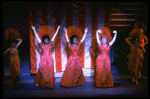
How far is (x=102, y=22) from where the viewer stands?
4.35 metres

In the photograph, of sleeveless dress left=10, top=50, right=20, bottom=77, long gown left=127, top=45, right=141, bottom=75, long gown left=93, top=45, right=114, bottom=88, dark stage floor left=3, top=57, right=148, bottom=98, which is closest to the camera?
dark stage floor left=3, top=57, right=148, bottom=98

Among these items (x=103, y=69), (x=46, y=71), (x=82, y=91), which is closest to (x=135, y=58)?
(x=103, y=69)

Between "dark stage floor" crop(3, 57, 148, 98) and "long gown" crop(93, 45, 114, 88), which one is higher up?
"long gown" crop(93, 45, 114, 88)

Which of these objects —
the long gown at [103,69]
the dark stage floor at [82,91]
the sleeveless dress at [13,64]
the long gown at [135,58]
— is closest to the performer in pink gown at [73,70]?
the dark stage floor at [82,91]

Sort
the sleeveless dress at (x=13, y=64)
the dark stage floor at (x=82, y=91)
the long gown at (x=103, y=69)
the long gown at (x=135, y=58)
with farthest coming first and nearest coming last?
1. the long gown at (x=135, y=58)
2. the long gown at (x=103, y=69)
3. the sleeveless dress at (x=13, y=64)
4. the dark stage floor at (x=82, y=91)

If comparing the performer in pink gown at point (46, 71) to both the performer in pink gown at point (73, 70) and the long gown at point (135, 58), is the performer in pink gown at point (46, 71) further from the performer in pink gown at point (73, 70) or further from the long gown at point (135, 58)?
the long gown at point (135, 58)

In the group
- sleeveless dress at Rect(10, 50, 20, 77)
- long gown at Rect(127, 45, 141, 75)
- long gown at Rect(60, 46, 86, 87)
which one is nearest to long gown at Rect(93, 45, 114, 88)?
long gown at Rect(60, 46, 86, 87)

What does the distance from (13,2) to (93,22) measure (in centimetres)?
350

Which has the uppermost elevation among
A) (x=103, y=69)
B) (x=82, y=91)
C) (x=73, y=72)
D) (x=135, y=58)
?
(x=135, y=58)

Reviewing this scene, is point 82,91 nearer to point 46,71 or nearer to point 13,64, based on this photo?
point 46,71

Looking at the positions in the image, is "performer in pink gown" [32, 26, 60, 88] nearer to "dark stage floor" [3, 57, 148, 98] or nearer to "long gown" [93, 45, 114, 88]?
"dark stage floor" [3, 57, 148, 98]

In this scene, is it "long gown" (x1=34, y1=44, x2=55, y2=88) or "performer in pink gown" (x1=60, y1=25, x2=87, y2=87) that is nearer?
"long gown" (x1=34, y1=44, x2=55, y2=88)

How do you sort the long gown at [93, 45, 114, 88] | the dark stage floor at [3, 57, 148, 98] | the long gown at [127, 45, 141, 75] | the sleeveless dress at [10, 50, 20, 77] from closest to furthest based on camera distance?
the dark stage floor at [3, 57, 148, 98], the sleeveless dress at [10, 50, 20, 77], the long gown at [93, 45, 114, 88], the long gown at [127, 45, 141, 75]

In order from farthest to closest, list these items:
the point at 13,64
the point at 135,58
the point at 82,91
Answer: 1. the point at 135,58
2. the point at 13,64
3. the point at 82,91
